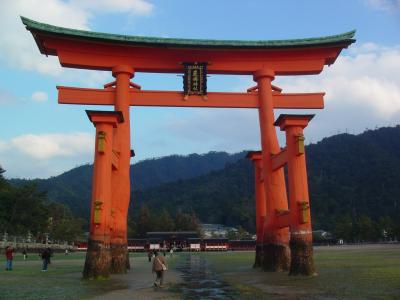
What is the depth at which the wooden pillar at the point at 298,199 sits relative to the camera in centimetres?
1655

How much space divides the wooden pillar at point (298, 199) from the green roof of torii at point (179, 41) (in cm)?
505

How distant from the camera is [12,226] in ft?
189

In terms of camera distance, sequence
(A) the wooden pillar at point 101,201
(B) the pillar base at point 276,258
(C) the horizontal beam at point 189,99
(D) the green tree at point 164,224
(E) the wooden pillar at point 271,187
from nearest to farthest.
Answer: (A) the wooden pillar at point 101,201 < (B) the pillar base at point 276,258 < (E) the wooden pillar at point 271,187 < (C) the horizontal beam at point 189,99 < (D) the green tree at point 164,224

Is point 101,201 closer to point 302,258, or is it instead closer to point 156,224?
point 302,258

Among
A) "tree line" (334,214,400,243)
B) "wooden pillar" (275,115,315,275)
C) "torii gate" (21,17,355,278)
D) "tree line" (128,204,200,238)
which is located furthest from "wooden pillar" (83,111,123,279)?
"tree line" (128,204,200,238)

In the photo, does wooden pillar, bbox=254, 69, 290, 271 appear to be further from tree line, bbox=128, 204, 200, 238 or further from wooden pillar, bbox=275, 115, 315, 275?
tree line, bbox=128, 204, 200, 238

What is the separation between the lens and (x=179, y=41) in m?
20.6

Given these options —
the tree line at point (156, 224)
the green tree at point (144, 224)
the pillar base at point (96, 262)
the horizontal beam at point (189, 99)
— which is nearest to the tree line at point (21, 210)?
the horizontal beam at point (189, 99)

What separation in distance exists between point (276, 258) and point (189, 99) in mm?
8461

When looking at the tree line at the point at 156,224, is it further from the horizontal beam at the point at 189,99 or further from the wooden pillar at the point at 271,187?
the wooden pillar at the point at 271,187

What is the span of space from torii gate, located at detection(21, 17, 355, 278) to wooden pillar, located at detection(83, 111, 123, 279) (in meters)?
0.65

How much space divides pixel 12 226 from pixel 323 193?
329 feet

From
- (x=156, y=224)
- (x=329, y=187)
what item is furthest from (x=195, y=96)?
(x=329, y=187)

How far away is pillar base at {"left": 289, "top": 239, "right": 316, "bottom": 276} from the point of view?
16422 mm
